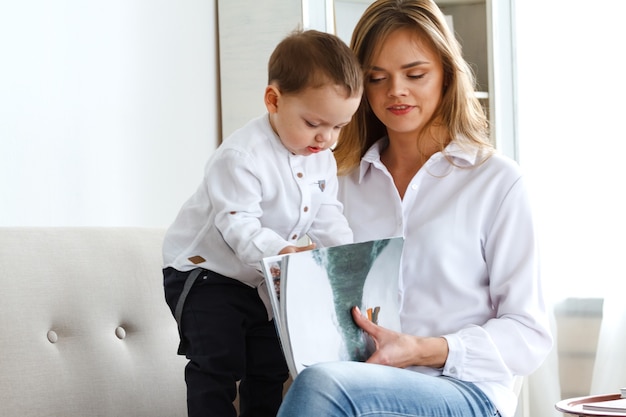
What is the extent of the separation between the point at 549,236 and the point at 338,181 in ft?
3.96

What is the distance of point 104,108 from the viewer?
2.51 metres

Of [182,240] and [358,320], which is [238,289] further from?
[358,320]

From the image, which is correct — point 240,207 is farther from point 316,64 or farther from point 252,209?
point 316,64

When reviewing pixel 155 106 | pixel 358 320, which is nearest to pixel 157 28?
pixel 155 106

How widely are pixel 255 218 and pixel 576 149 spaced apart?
5.20 feet

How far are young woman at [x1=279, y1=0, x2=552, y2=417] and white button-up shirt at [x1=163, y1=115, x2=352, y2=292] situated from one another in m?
0.15

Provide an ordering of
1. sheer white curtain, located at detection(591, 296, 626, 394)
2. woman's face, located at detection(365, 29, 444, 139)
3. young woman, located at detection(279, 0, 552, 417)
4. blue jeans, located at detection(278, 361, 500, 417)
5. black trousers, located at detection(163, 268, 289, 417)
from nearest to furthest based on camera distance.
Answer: blue jeans, located at detection(278, 361, 500, 417) → young woman, located at detection(279, 0, 552, 417) → black trousers, located at detection(163, 268, 289, 417) → woman's face, located at detection(365, 29, 444, 139) → sheer white curtain, located at detection(591, 296, 626, 394)

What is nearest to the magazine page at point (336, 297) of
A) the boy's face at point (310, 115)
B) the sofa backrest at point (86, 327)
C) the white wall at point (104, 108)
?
the boy's face at point (310, 115)

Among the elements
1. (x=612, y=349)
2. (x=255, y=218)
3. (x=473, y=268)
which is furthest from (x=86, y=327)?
(x=612, y=349)

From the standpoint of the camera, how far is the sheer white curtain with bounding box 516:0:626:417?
2678 mm

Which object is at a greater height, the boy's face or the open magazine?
the boy's face

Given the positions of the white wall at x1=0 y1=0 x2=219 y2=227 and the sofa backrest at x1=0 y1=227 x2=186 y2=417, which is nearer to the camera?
the sofa backrest at x1=0 y1=227 x2=186 y2=417

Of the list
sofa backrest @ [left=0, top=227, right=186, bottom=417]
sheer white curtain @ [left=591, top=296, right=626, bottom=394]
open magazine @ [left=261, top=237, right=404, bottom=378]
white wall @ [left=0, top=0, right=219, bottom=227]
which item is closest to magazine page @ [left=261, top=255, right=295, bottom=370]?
open magazine @ [left=261, top=237, right=404, bottom=378]

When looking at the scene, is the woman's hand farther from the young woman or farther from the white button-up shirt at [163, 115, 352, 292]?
the white button-up shirt at [163, 115, 352, 292]
